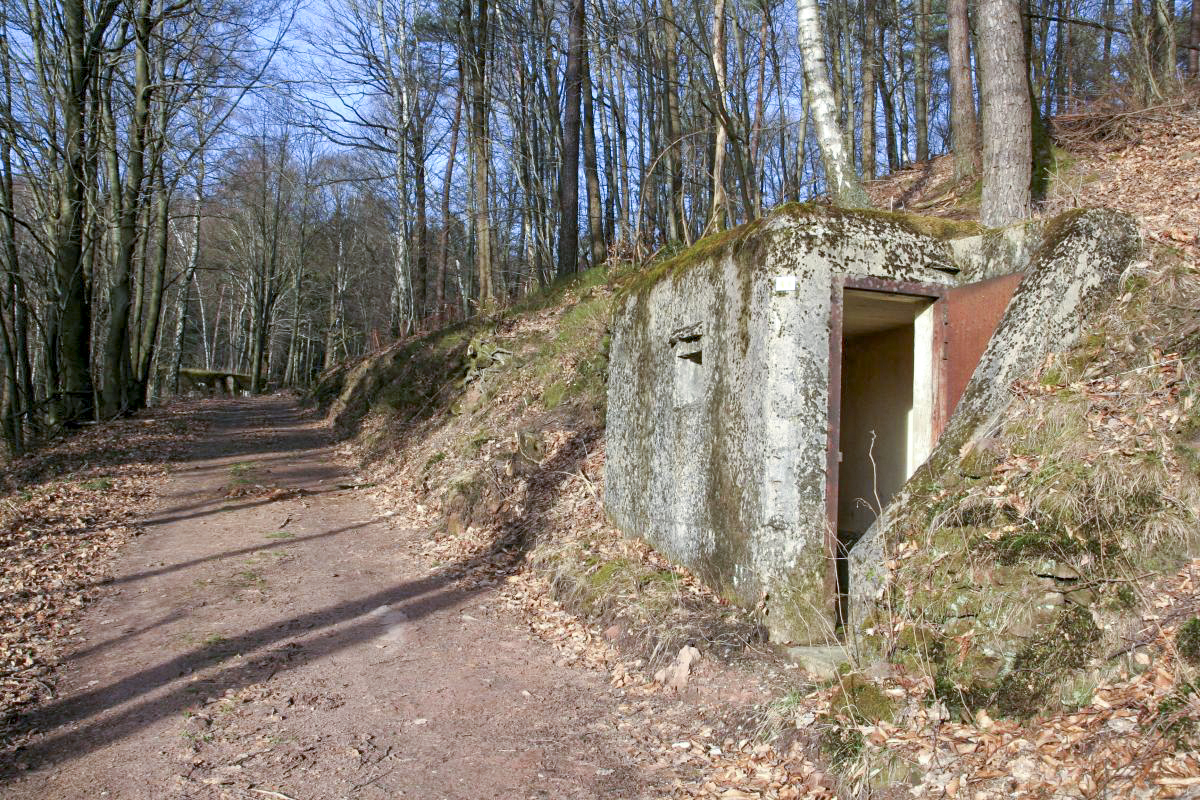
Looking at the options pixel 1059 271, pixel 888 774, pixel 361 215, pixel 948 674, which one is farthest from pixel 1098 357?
pixel 361 215

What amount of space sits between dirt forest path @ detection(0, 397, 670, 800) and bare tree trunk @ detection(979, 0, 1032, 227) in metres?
6.25

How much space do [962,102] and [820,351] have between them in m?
10.4

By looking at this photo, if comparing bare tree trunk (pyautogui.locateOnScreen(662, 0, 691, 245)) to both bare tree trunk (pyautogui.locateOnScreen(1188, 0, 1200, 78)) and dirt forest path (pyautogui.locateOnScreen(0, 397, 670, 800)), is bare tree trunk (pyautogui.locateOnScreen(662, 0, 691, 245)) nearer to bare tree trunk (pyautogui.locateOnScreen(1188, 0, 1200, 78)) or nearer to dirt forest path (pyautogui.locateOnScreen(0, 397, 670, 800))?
bare tree trunk (pyautogui.locateOnScreen(1188, 0, 1200, 78))

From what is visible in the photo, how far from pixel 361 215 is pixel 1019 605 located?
35880mm

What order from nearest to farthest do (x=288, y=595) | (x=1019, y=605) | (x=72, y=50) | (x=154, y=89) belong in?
1. (x=1019, y=605)
2. (x=288, y=595)
3. (x=72, y=50)
4. (x=154, y=89)

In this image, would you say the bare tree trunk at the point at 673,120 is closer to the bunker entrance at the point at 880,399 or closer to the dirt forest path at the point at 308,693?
the bunker entrance at the point at 880,399

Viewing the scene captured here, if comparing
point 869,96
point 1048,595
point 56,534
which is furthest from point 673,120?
point 1048,595

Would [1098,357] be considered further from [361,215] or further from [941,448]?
[361,215]

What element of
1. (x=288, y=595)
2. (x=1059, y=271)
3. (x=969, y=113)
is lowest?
(x=288, y=595)

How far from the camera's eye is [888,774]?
3162mm

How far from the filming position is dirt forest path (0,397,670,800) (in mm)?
3846

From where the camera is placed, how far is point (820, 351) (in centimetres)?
496

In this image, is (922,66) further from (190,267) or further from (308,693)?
(190,267)

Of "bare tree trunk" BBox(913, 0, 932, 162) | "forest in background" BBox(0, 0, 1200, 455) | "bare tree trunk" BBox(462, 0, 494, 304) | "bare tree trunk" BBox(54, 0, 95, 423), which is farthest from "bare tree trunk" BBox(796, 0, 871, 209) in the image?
"bare tree trunk" BBox(54, 0, 95, 423)
